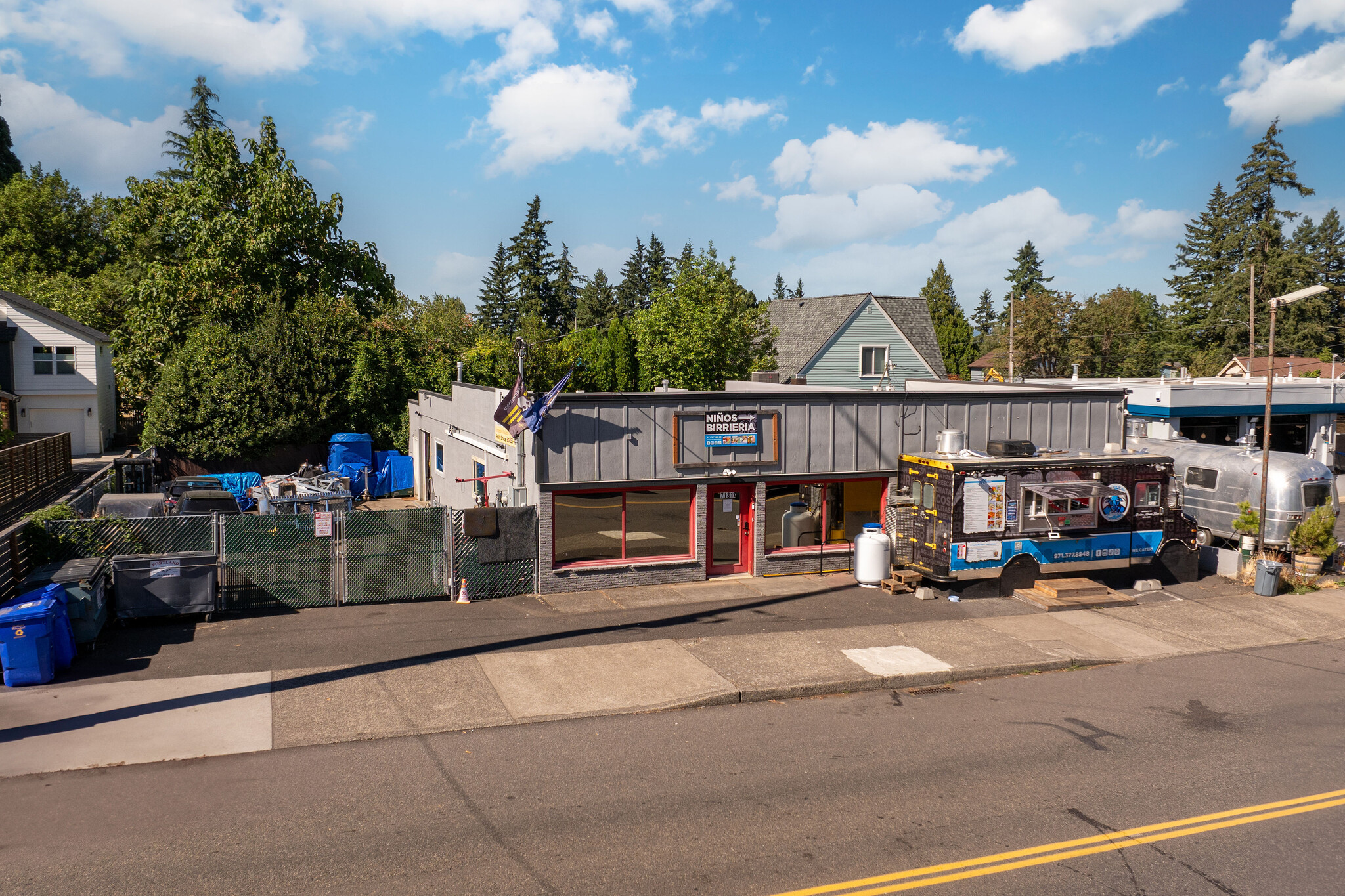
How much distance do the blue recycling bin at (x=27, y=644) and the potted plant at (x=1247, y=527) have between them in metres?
23.6

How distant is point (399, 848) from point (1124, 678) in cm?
1120

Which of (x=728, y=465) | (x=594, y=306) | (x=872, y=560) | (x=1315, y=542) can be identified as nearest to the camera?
(x=872, y=560)

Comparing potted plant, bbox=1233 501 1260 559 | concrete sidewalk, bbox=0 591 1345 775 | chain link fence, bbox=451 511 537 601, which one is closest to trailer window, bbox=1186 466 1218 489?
potted plant, bbox=1233 501 1260 559

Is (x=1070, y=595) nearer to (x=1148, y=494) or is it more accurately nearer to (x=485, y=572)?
(x=1148, y=494)

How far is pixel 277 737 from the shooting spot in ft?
34.4

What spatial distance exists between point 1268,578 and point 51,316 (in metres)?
44.6

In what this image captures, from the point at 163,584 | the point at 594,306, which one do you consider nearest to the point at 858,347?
the point at 163,584

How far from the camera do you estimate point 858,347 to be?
4472cm

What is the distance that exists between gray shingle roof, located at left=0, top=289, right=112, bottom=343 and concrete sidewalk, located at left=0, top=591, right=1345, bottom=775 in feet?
105

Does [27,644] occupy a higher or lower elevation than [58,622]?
lower

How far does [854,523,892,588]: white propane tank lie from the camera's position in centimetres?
1881

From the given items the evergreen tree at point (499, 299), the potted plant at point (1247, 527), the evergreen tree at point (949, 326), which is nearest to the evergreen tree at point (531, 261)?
the evergreen tree at point (499, 299)

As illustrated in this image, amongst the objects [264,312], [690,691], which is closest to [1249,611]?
→ [690,691]

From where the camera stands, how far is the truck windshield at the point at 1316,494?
21688mm
